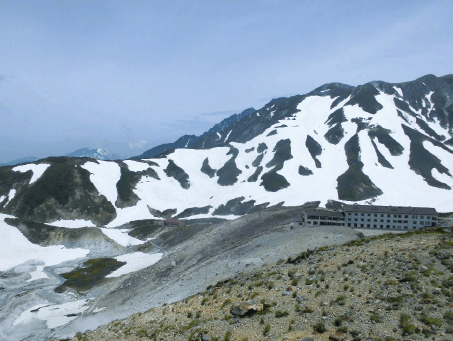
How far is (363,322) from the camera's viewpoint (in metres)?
13.8

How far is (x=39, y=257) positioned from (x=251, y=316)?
273 ft

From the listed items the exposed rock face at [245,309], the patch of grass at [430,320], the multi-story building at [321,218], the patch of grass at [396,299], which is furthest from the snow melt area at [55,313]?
the patch of grass at [430,320]

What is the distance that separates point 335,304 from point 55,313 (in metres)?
50.2

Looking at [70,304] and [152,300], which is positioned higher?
[152,300]

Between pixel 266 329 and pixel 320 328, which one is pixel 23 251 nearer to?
pixel 266 329

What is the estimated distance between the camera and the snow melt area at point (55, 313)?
150 feet

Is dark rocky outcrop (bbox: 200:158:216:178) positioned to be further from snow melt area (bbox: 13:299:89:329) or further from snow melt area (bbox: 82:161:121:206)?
snow melt area (bbox: 13:299:89:329)

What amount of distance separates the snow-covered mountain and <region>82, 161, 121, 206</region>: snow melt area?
1.59 ft

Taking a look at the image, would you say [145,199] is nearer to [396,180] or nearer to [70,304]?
[70,304]

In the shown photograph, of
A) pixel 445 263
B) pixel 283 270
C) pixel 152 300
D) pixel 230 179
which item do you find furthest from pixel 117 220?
pixel 445 263

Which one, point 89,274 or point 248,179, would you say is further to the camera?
point 248,179

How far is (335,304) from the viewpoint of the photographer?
16156 mm

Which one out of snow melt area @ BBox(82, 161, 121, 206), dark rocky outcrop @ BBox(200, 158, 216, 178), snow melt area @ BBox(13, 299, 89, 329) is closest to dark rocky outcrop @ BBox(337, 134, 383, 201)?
dark rocky outcrop @ BBox(200, 158, 216, 178)

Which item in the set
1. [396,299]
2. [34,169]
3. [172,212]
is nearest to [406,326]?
[396,299]
